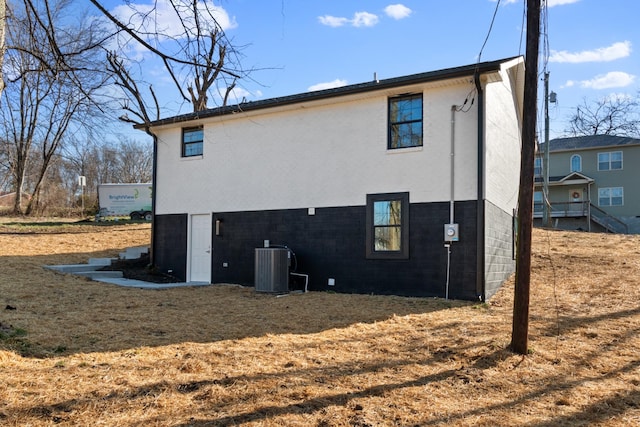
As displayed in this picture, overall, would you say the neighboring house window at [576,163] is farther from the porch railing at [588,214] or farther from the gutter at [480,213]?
the gutter at [480,213]

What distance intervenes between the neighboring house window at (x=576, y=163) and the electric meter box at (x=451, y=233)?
25.5 m

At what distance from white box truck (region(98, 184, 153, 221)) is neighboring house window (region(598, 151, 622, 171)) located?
28.1m

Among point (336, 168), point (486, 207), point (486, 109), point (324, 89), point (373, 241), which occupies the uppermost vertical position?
point (324, 89)

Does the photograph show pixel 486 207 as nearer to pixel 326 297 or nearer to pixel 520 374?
pixel 326 297

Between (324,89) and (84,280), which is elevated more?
(324,89)

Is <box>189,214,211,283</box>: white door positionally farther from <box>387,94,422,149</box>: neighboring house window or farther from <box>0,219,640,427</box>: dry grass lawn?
<box>387,94,422,149</box>: neighboring house window

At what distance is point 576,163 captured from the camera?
3134 centimetres

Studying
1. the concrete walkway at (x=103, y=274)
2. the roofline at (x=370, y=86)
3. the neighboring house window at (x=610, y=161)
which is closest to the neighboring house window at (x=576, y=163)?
the neighboring house window at (x=610, y=161)

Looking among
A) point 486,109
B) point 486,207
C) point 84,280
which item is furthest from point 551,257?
point 84,280

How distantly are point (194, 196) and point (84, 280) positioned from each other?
376cm

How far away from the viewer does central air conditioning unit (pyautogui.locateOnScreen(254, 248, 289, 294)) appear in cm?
1131

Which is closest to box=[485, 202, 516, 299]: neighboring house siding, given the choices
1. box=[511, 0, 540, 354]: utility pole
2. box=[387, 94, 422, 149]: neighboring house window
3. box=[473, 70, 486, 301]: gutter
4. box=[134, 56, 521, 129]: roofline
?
box=[473, 70, 486, 301]: gutter

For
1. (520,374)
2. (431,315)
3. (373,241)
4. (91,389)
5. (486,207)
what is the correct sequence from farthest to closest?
(373,241) < (486,207) < (431,315) < (520,374) < (91,389)

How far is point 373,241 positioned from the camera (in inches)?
439
